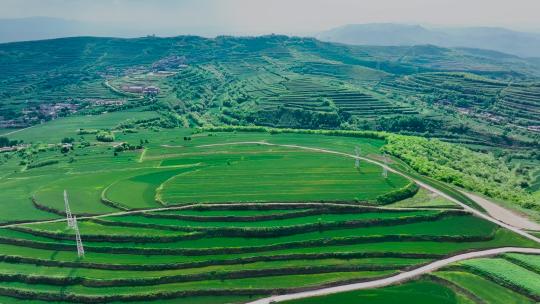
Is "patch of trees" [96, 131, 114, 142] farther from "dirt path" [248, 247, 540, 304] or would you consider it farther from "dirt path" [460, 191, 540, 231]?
"dirt path" [460, 191, 540, 231]

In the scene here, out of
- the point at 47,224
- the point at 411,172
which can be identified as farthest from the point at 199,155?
the point at 411,172

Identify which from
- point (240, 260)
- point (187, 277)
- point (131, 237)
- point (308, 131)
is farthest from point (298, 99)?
point (187, 277)

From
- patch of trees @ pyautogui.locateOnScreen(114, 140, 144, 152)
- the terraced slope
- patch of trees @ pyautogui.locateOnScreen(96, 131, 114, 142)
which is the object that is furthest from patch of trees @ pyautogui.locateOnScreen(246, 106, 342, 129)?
the terraced slope

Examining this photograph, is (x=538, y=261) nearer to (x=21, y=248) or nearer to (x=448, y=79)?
(x=21, y=248)

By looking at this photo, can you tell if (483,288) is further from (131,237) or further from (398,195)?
(131,237)

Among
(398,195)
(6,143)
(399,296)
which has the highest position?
(6,143)

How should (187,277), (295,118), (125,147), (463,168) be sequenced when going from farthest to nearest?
(295,118) → (125,147) → (463,168) → (187,277)
